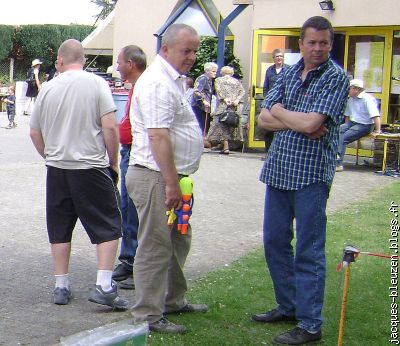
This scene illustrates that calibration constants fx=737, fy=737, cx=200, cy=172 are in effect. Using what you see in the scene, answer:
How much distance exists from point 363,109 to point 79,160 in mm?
8369

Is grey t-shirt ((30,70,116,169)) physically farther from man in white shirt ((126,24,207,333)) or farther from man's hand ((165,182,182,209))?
man's hand ((165,182,182,209))

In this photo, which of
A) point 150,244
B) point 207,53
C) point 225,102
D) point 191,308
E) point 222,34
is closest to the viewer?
point 150,244

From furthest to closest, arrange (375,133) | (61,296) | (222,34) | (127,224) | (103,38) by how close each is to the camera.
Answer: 1. (103,38)
2. (222,34)
3. (375,133)
4. (127,224)
5. (61,296)

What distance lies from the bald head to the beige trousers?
1.18 metres

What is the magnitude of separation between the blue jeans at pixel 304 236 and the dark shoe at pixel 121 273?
1673 millimetres

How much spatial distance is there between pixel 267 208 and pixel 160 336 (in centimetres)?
109

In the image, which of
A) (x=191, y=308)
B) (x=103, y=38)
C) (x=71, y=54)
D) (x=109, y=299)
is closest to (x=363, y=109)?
(x=71, y=54)

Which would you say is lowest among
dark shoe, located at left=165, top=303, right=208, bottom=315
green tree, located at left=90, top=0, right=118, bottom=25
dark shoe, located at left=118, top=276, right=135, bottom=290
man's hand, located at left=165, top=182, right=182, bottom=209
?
dark shoe, located at left=118, top=276, right=135, bottom=290

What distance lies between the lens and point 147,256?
4797mm

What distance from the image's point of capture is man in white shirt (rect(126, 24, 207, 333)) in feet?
15.0

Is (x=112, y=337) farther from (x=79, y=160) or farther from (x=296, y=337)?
(x=79, y=160)

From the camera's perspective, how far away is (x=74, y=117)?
17.8 ft

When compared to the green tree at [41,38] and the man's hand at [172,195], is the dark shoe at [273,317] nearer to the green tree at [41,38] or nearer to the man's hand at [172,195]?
the man's hand at [172,195]

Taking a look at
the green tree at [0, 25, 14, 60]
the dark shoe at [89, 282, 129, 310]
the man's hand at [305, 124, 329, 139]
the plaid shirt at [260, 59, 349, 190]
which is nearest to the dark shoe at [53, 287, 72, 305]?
the dark shoe at [89, 282, 129, 310]
